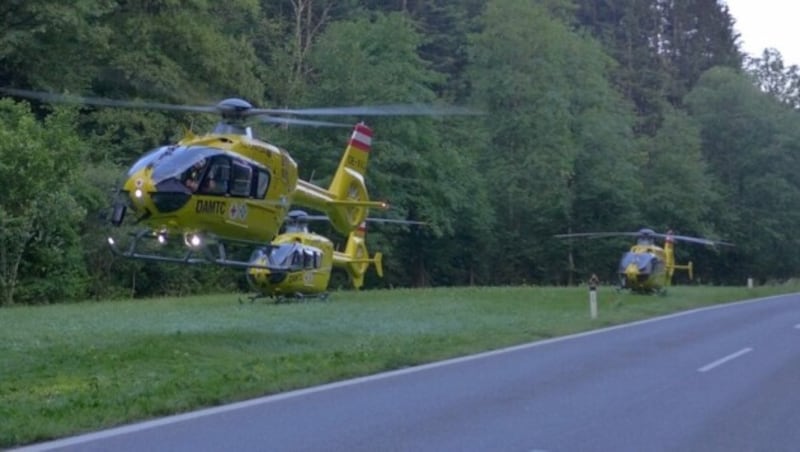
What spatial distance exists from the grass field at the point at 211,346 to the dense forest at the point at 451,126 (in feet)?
29.1

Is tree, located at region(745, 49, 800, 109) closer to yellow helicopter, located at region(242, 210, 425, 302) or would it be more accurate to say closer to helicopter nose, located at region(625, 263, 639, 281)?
helicopter nose, located at region(625, 263, 639, 281)

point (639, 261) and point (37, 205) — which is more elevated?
point (37, 205)

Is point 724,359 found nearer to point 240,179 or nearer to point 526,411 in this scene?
point 526,411

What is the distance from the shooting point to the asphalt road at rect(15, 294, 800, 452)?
402 inches

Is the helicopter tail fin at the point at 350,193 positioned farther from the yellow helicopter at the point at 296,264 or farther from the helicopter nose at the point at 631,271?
the helicopter nose at the point at 631,271

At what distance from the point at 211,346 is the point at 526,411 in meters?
7.23

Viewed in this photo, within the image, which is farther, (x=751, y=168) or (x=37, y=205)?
(x=751, y=168)

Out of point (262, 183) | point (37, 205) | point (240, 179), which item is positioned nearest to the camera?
point (240, 179)

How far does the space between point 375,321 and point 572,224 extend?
138 ft

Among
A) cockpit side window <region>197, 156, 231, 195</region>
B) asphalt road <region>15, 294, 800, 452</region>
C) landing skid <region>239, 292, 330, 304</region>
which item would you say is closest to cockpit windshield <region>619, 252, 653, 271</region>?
landing skid <region>239, 292, 330, 304</region>

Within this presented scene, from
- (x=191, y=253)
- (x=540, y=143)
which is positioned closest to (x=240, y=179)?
(x=191, y=253)

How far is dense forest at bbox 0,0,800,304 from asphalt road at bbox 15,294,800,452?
21.2 metres

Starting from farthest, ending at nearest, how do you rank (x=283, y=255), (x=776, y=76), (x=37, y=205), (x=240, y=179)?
(x=776, y=76) < (x=37, y=205) < (x=283, y=255) < (x=240, y=179)

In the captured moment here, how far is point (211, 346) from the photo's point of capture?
1808 cm
